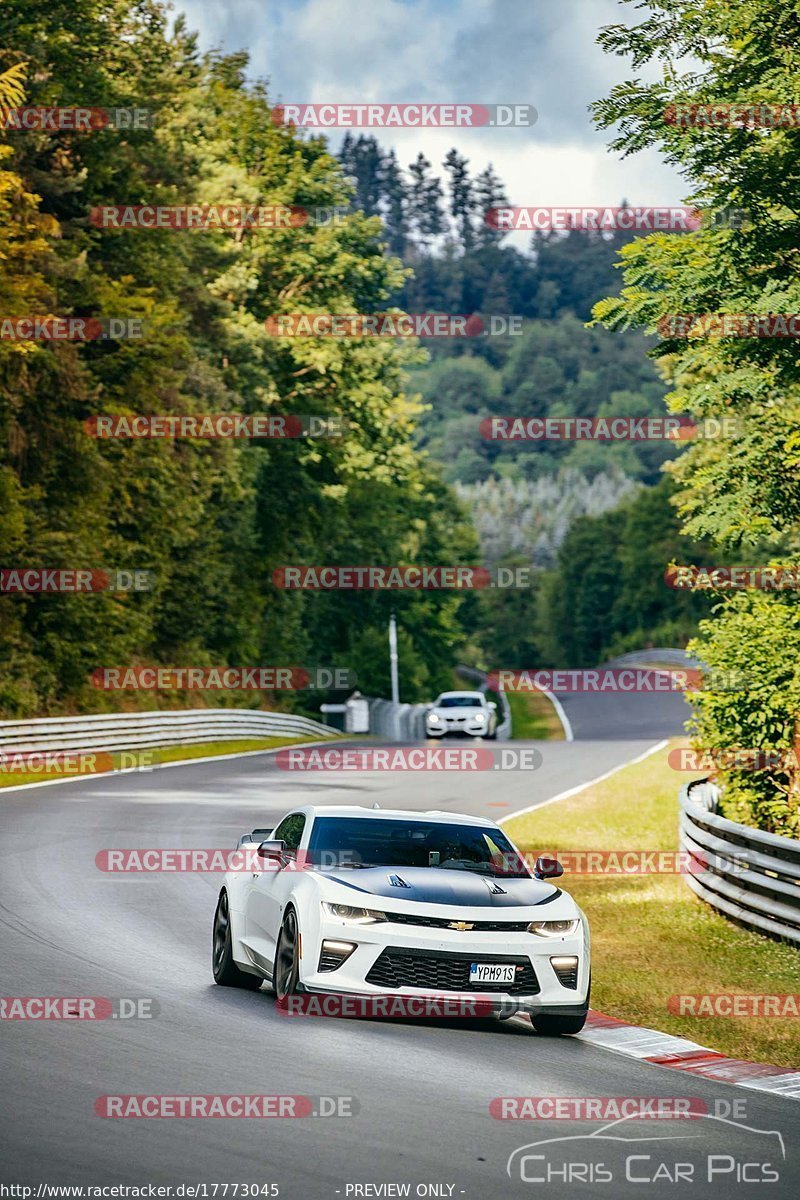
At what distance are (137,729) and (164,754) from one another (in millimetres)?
919

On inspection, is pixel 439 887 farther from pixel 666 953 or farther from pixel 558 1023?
pixel 666 953

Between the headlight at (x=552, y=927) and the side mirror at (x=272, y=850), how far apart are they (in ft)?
6.12

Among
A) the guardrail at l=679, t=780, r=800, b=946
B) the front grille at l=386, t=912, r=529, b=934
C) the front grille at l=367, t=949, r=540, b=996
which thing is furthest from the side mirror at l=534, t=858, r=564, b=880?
the guardrail at l=679, t=780, r=800, b=946

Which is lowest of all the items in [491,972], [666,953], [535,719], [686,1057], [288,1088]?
[535,719]

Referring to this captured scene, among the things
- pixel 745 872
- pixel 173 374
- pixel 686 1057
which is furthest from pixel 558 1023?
pixel 173 374

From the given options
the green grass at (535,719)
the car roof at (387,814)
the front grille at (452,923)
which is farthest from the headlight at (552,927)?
the green grass at (535,719)

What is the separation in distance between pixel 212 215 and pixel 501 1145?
52391 mm

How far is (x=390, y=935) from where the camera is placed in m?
10.6

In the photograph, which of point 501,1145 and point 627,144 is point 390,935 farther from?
point 627,144

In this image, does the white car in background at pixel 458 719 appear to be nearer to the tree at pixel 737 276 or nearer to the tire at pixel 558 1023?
the tree at pixel 737 276

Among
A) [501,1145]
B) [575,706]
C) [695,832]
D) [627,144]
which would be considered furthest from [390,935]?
[575,706]

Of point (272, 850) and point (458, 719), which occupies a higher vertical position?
point (272, 850)

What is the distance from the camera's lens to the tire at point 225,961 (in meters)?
12.2

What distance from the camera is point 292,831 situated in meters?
12.4
